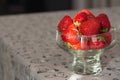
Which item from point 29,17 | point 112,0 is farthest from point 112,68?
point 112,0

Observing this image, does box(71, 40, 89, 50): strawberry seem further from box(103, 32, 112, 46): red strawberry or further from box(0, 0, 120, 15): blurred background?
box(0, 0, 120, 15): blurred background

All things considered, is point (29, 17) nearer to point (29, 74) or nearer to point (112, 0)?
point (29, 74)

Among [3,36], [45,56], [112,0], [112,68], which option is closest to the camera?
[112,68]

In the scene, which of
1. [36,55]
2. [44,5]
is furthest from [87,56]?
[44,5]

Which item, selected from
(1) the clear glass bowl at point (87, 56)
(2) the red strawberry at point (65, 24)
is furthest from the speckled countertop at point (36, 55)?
(2) the red strawberry at point (65, 24)

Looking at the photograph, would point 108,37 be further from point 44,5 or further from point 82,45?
point 44,5

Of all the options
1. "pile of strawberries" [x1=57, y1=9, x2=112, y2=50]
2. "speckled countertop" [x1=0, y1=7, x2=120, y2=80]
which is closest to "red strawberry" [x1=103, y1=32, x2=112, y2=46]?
"pile of strawberries" [x1=57, y1=9, x2=112, y2=50]
